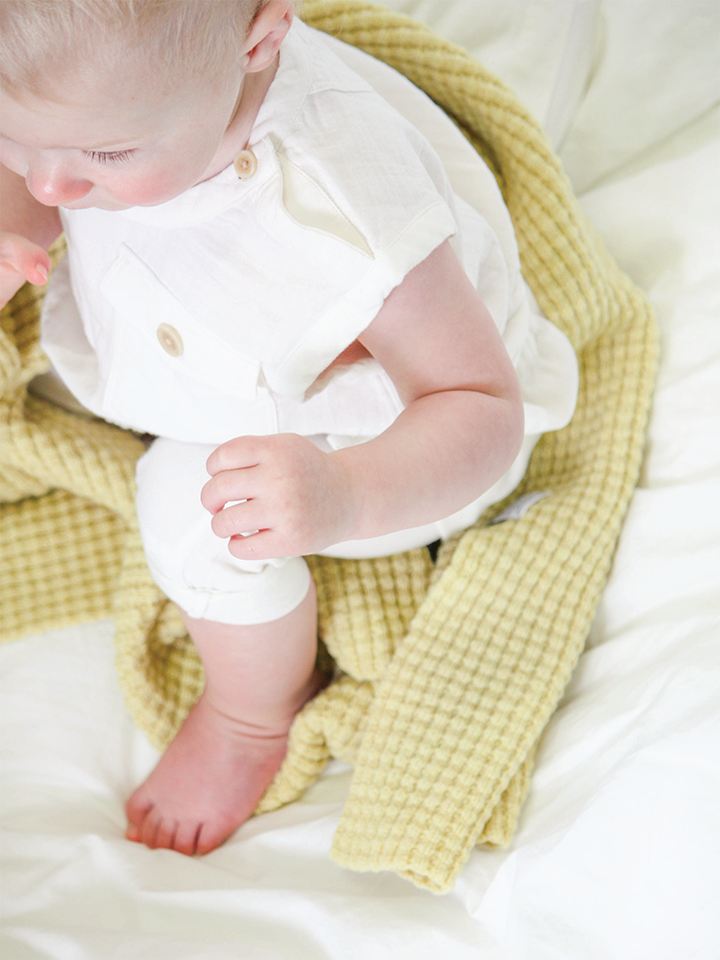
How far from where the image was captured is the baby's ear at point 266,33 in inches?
18.9

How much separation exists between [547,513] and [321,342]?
1.00 feet

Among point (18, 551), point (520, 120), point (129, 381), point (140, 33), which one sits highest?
point (140, 33)

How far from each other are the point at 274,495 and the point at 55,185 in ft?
0.68

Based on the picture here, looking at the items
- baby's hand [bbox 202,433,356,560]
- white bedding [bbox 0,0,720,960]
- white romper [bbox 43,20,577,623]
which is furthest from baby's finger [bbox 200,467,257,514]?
white bedding [bbox 0,0,720,960]

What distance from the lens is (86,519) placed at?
87cm

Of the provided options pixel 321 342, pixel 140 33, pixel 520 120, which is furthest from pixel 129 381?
pixel 520 120

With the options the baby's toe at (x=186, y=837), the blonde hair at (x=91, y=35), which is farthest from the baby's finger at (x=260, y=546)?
the baby's toe at (x=186, y=837)

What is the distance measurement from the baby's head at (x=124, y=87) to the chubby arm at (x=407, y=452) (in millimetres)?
153

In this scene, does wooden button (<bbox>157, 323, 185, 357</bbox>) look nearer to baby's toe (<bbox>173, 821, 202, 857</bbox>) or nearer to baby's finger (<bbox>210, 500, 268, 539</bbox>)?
baby's finger (<bbox>210, 500, 268, 539</bbox>)

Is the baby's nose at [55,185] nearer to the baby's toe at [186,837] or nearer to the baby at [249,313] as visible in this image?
the baby at [249,313]

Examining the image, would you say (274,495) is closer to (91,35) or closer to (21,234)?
(91,35)

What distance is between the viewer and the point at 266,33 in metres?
0.49

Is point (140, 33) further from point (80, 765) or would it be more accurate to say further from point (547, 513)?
point (80, 765)

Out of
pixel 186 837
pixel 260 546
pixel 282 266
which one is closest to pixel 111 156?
pixel 282 266
